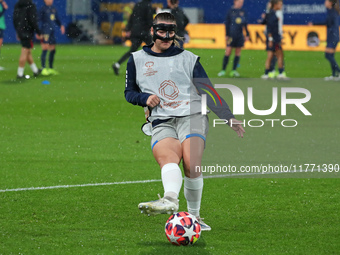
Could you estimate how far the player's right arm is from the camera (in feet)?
18.4

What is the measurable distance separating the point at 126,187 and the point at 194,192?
198 centimetres

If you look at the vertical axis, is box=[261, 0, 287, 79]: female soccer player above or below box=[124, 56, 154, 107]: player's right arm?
below

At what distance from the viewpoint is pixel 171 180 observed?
5.35 meters

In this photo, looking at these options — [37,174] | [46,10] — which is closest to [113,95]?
[46,10]

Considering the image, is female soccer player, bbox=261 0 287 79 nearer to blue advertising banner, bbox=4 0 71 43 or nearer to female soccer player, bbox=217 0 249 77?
female soccer player, bbox=217 0 249 77

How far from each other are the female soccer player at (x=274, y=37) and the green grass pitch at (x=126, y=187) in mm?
3757

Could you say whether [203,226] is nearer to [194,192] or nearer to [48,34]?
[194,192]

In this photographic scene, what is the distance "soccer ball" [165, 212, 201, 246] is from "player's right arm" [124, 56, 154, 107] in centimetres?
92

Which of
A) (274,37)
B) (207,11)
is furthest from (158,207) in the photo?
(207,11)

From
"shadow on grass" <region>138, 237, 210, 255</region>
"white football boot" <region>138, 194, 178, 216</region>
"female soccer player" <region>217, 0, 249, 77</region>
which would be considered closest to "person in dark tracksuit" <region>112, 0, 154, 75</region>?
"female soccer player" <region>217, 0, 249, 77</region>

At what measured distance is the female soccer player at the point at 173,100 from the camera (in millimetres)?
5617

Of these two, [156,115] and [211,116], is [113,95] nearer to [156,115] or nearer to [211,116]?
[211,116]

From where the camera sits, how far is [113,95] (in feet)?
54.0

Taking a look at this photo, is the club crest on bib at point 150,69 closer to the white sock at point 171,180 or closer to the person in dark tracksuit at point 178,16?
the white sock at point 171,180
